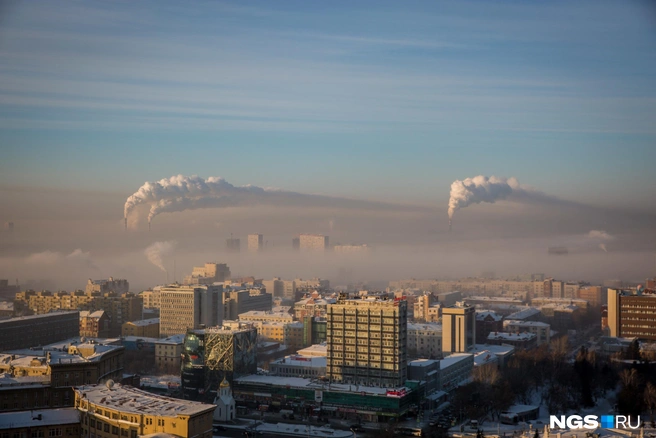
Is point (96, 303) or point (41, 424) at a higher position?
point (96, 303)

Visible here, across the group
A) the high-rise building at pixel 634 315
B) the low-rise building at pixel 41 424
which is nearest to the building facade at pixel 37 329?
the low-rise building at pixel 41 424

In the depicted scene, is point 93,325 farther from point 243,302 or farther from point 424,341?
point 424,341

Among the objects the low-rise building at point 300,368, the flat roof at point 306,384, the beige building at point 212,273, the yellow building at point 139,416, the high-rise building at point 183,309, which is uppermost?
the beige building at point 212,273

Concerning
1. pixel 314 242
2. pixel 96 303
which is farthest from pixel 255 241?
pixel 96 303

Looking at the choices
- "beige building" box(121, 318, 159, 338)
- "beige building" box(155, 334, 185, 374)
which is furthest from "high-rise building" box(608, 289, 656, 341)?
"beige building" box(121, 318, 159, 338)

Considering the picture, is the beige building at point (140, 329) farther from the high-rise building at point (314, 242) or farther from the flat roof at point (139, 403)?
the high-rise building at point (314, 242)
